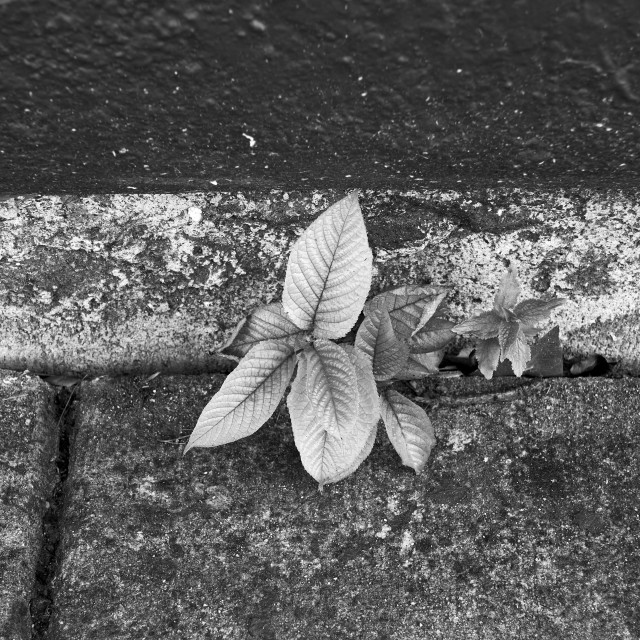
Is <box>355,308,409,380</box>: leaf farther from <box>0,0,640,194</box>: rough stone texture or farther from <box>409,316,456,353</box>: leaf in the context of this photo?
<box>0,0,640,194</box>: rough stone texture

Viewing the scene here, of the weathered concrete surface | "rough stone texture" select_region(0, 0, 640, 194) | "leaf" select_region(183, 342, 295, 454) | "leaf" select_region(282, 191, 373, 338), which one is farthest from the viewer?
the weathered concrete surface

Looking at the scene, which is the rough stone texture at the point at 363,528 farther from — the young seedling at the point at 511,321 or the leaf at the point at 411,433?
the young seedling at the point at 511,321

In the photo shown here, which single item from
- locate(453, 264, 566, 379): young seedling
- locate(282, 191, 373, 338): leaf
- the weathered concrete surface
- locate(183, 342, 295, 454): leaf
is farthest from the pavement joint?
locate(453, 264, 566, 379): young seedling

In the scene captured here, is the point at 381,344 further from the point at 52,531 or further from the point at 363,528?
the point at 52,531

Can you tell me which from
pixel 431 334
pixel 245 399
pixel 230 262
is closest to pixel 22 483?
pixel 245 399

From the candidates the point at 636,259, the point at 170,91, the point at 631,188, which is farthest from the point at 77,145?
the point at 636,259

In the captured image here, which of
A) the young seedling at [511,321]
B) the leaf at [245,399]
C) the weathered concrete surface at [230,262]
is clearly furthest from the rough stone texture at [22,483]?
the young seedling at [511,321]

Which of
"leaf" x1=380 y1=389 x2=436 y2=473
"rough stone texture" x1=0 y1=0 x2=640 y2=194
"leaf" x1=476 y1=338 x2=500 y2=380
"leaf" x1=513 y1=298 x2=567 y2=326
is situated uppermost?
"rough stone texture" x1=0 y1=0 x2=640 y2=194
